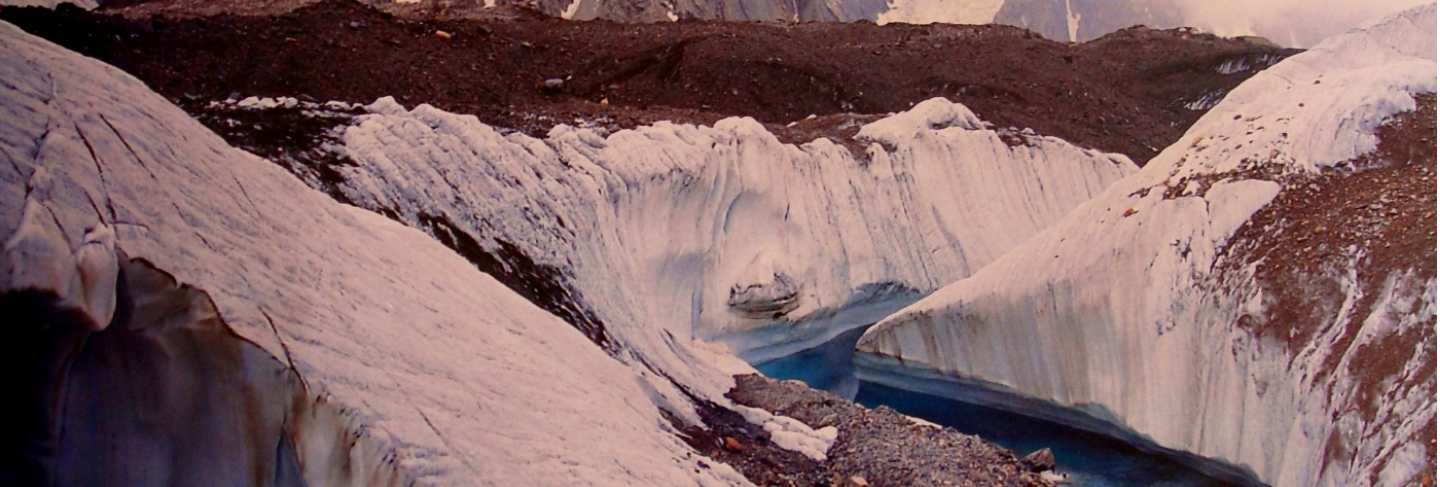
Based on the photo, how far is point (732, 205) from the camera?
10.4 m

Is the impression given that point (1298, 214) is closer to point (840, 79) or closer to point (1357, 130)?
point (1357, 130)

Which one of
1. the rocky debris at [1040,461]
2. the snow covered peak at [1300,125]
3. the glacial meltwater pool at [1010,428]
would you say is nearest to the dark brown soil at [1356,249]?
the snow covered peak at [1300,125]

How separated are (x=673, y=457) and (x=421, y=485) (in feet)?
5.08

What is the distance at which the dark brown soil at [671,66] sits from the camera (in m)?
11.1

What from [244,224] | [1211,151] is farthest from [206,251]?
[1211,151]

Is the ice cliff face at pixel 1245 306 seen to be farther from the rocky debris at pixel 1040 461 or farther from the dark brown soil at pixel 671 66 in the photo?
the dark brown soil at pixel 671 66

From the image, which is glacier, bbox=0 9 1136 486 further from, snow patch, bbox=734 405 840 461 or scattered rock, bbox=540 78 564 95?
scattered rock, bbox=540 78 564 95

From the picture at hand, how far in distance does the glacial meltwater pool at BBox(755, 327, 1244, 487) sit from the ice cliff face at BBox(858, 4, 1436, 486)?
279 mm

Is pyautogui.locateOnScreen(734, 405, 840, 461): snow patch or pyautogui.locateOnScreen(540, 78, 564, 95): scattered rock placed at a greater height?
pyautogui.locateOnScreen(540, 78, 564, 95): scattered rock

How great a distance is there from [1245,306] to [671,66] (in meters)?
9.68

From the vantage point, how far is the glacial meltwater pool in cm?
828

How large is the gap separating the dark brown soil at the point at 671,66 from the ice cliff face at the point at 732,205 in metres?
0.78

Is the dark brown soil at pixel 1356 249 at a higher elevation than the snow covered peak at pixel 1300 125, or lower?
lower

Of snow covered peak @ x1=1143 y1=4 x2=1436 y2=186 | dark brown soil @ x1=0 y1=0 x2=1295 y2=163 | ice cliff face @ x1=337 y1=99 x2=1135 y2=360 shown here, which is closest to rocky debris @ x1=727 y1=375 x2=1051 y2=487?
ice cliff face @ x1=337 y1=99 x2=1135 y2=360
